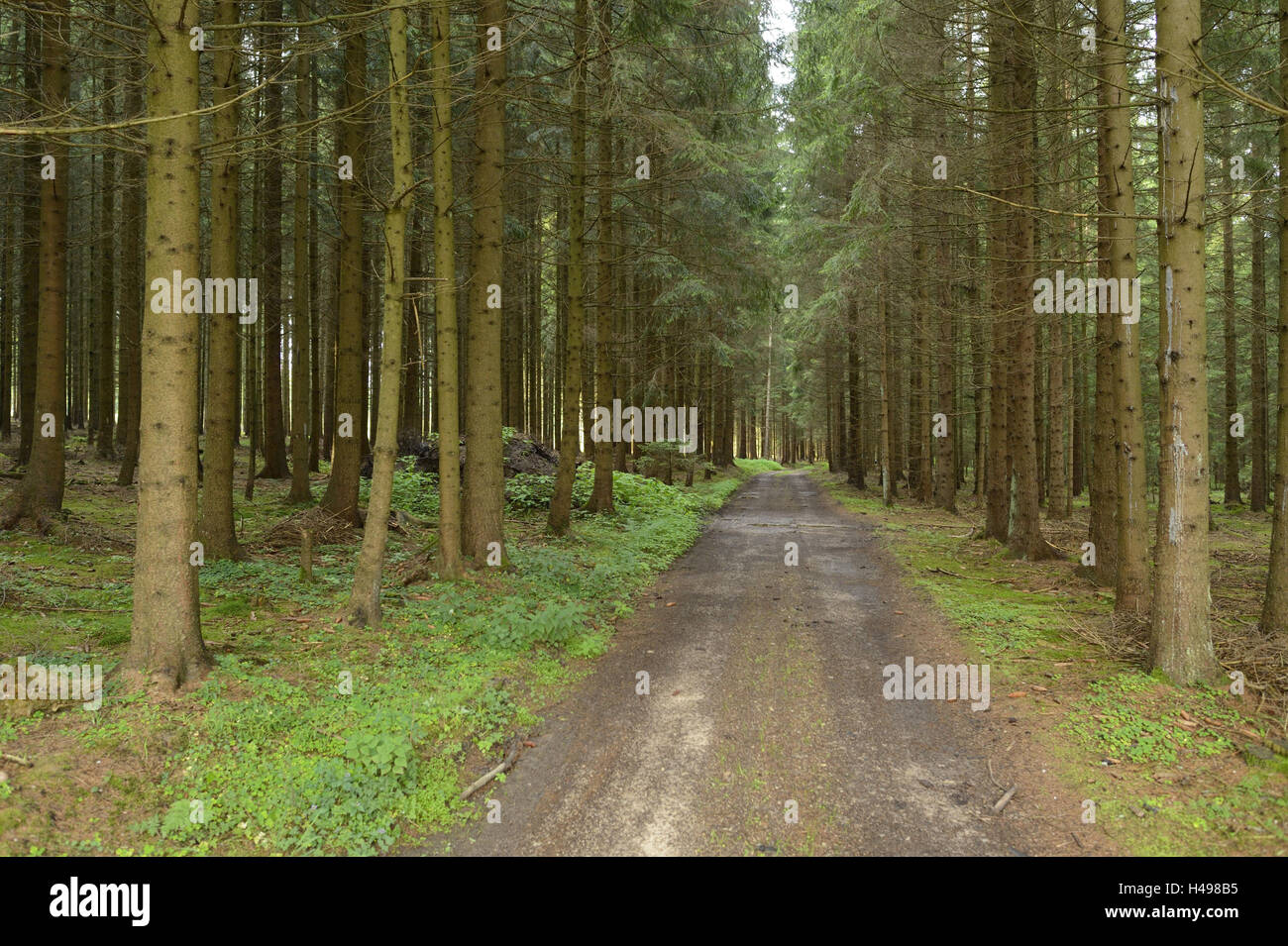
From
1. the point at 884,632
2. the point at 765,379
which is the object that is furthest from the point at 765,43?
the point at 765,379

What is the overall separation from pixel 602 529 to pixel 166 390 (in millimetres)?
10455

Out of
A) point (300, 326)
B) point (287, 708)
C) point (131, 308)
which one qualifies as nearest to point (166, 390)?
point (287, 708)

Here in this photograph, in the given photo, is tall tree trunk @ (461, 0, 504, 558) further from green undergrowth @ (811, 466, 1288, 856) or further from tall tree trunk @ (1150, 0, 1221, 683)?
tall tree trunk @ (1150, 0, 1221, 683)

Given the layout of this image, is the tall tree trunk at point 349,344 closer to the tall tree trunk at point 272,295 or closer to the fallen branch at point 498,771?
the tall tree trunk at point 272,295

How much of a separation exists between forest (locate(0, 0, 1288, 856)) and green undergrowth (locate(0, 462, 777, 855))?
39 mm

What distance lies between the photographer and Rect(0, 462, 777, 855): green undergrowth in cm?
413

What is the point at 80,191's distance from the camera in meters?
25.3

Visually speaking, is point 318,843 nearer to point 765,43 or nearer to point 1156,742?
point 1156,742

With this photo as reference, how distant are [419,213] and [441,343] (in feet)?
40.8

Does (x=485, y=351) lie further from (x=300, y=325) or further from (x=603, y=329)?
(x=603, y=329)

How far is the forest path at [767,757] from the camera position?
14.1 ft

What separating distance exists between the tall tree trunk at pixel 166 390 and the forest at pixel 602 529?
0.03 m

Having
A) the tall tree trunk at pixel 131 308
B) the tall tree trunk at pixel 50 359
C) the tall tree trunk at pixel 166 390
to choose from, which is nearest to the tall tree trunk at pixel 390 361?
the tall tree trunk at pixel 166 390

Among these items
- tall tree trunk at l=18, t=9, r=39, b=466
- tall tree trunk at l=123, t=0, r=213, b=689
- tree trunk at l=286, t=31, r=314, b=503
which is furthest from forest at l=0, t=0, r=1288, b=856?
tall tree trunk at l=18, t=9, r=39, b=466
